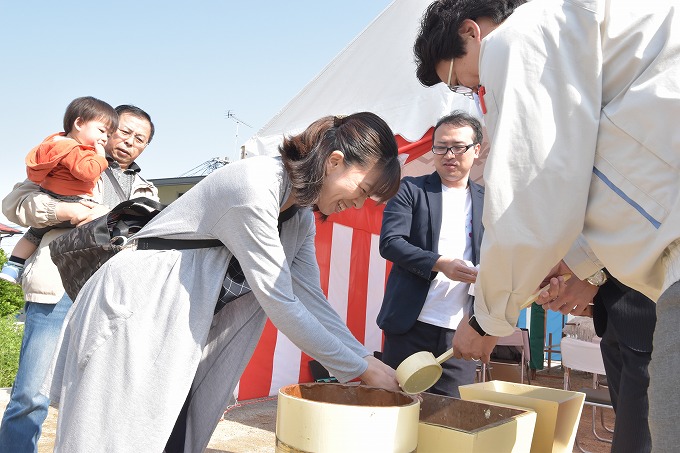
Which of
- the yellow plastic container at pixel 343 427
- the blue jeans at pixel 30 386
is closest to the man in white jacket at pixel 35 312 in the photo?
the blue jeans at pixel 30 386

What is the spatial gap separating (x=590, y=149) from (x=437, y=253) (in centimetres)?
140

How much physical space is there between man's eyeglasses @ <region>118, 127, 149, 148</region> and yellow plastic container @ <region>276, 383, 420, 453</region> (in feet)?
5.74

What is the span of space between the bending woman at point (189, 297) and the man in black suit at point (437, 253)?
70 cm

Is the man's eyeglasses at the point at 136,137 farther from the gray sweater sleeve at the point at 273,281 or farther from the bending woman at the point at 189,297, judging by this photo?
the gray sweater sleeve at the point at 273,281

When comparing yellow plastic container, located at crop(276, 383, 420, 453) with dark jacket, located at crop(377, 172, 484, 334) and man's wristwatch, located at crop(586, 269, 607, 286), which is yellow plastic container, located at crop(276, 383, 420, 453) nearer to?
man's wristwatch, located at crop(586, 269, 607, 286)

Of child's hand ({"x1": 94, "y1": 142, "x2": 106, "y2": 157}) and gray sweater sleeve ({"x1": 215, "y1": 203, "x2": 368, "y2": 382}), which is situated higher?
child's hand ({"x1": 94, "y1": 142, "x2": 106, "y2": 157})

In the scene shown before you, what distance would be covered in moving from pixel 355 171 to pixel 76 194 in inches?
42.8

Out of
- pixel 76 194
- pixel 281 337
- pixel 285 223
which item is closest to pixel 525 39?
pixel 285 223

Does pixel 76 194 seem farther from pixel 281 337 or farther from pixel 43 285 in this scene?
pixel 281 337

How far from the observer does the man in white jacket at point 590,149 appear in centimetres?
76

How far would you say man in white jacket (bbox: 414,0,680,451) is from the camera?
2.50 ft

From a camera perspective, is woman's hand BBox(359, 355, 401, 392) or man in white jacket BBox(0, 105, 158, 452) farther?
man in white jacket BBox(0, 105, 158, 452)

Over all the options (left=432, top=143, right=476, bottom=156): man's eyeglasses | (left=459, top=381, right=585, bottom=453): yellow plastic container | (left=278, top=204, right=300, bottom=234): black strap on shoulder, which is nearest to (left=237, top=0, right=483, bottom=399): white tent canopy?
(left=432, top=143, right=476, bottom=156): man's eyeglasses

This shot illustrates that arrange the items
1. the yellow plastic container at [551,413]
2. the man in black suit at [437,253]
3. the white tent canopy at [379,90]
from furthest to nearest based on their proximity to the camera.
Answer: the white tent canopy at [379,90] → the man in black suit at [437,253] → the yellow plastic container at [551,413]
